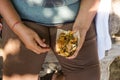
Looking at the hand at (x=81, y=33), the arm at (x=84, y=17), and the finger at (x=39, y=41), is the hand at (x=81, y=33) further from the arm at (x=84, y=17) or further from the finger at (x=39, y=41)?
the finger at (x=39, y=41)

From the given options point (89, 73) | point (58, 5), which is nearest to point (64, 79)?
point (89, 73)

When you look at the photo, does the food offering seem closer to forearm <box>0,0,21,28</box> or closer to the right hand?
the right hand

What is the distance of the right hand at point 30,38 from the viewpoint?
126 centimetres

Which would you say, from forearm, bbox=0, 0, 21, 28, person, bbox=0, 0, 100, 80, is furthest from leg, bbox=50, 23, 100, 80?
forearm, bbox=0, 0, 21, 28

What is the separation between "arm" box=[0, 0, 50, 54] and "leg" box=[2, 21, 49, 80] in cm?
4

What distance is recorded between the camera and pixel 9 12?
127 centimetres

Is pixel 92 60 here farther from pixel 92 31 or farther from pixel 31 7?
pixel 31 7

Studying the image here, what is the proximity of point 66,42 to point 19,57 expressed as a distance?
0.23 metres

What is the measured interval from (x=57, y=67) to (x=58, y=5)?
2.13 feet

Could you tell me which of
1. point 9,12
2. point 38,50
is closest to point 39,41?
point 38,50

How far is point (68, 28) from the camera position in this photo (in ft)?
4.30

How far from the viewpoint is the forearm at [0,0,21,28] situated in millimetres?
1269

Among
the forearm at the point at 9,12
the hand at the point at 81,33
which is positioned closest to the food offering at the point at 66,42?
the hand at the point at 81,33

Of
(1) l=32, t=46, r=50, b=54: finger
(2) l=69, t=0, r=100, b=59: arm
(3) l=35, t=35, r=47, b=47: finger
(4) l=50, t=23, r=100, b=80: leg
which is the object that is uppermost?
(2) l=69, t=0, r=100, b=59: arm
